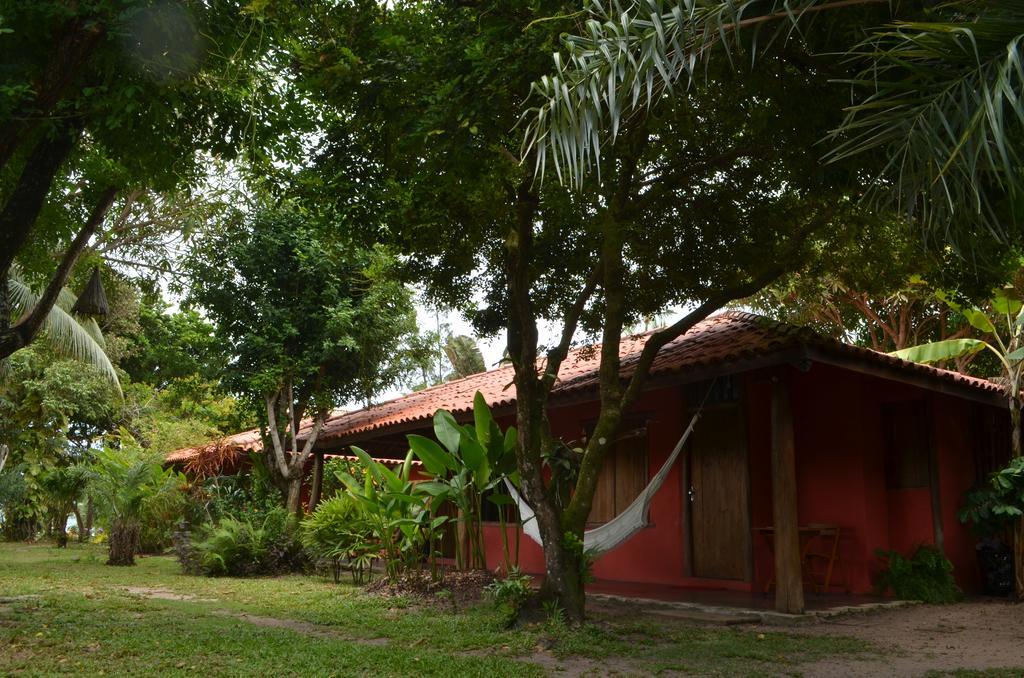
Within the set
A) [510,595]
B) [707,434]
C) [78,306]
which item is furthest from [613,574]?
[78,306]

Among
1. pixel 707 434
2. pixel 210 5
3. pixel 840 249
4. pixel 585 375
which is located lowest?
pixel 707 434

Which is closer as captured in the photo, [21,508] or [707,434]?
[707,434]

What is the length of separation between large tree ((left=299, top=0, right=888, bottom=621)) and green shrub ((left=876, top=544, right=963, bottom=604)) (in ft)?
10.4

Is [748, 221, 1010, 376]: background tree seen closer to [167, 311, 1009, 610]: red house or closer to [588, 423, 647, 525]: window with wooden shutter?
[167, 311, 1009, 610]: red house

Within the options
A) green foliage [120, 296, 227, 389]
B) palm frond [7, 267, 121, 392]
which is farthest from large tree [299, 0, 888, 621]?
green foliage [120, 296, 227, 389]

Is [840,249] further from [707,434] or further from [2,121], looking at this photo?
[2,121]

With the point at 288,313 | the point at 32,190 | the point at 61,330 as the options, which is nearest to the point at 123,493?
the point at 61,330

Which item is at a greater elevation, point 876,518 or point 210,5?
point 210,5

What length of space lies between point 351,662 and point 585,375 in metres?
5.82

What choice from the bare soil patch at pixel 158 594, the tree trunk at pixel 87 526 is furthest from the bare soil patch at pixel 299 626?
the tree trunk at pixel 87 526

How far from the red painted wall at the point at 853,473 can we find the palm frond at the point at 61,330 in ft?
33.3

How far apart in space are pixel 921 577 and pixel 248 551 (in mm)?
8381

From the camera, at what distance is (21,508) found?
830 inches

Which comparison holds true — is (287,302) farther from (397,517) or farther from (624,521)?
(624,521)
